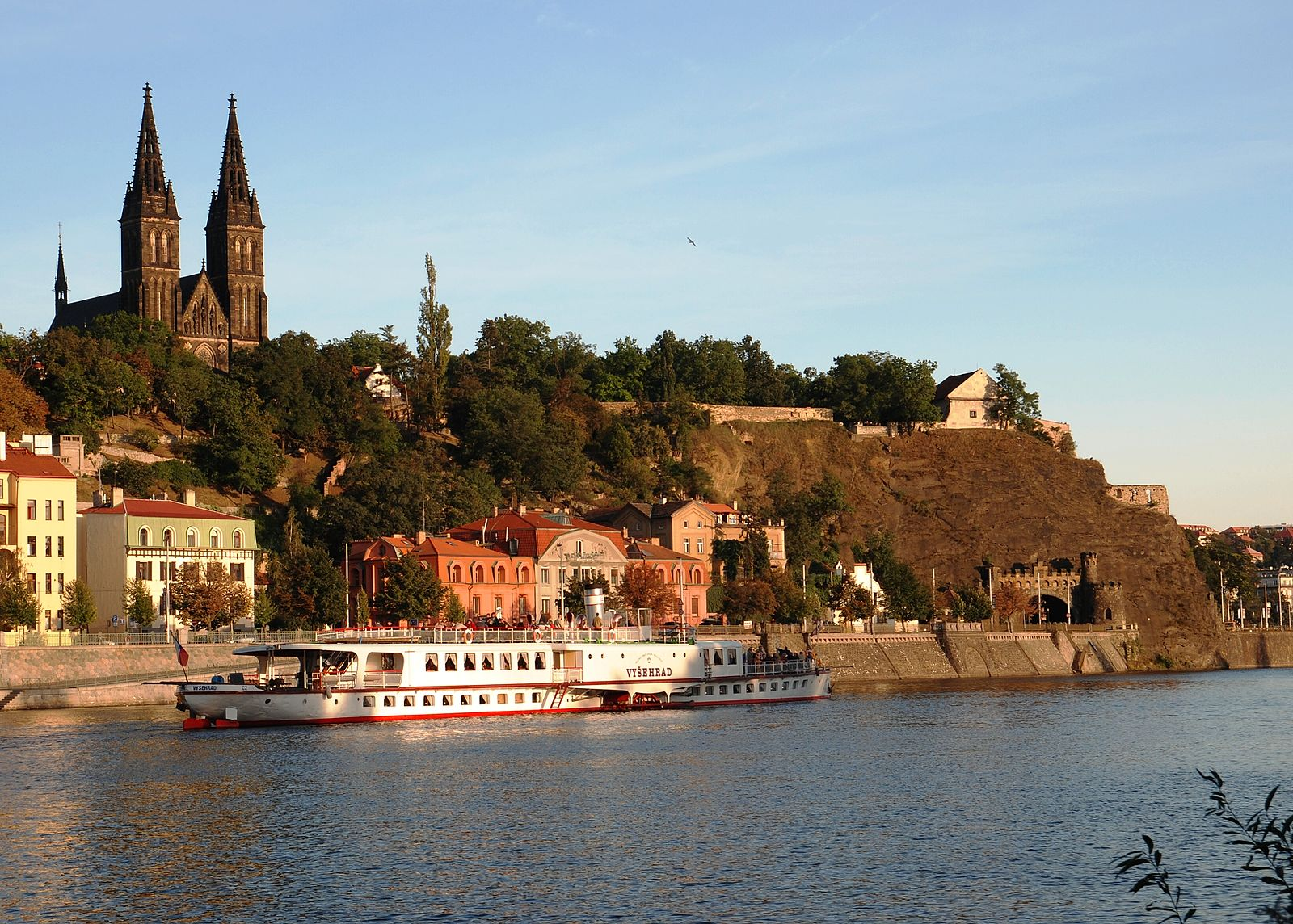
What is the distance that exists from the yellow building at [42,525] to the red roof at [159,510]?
12.6 ft

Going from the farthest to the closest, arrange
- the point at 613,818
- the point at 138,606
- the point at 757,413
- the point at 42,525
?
the point at 757,413 → the point at 42,525 → the point at 138,606 → the point at 613,818

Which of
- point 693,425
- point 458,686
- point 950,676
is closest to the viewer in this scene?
point 458,686

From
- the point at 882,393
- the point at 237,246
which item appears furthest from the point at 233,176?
the point at 882,393

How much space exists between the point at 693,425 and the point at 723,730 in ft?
281

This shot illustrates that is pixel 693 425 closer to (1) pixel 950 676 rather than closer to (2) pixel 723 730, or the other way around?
(1) pixel 950 676

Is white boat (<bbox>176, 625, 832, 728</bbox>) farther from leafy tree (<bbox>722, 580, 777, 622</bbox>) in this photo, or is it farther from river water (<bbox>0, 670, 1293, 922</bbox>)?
leafy tree (<bbox>722, 580, 777, 622</bbox>)

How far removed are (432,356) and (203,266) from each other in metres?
26.0

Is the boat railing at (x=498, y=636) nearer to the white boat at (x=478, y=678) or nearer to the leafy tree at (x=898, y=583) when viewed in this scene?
the white boat at (x=478, y=678)

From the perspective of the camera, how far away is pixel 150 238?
14212 centimetres

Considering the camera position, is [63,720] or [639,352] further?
[639,352]

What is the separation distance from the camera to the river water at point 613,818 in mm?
32844

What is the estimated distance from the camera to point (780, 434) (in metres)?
159

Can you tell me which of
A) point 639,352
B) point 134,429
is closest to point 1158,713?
point 134,429

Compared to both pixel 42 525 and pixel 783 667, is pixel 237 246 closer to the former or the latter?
pixel 42 525
